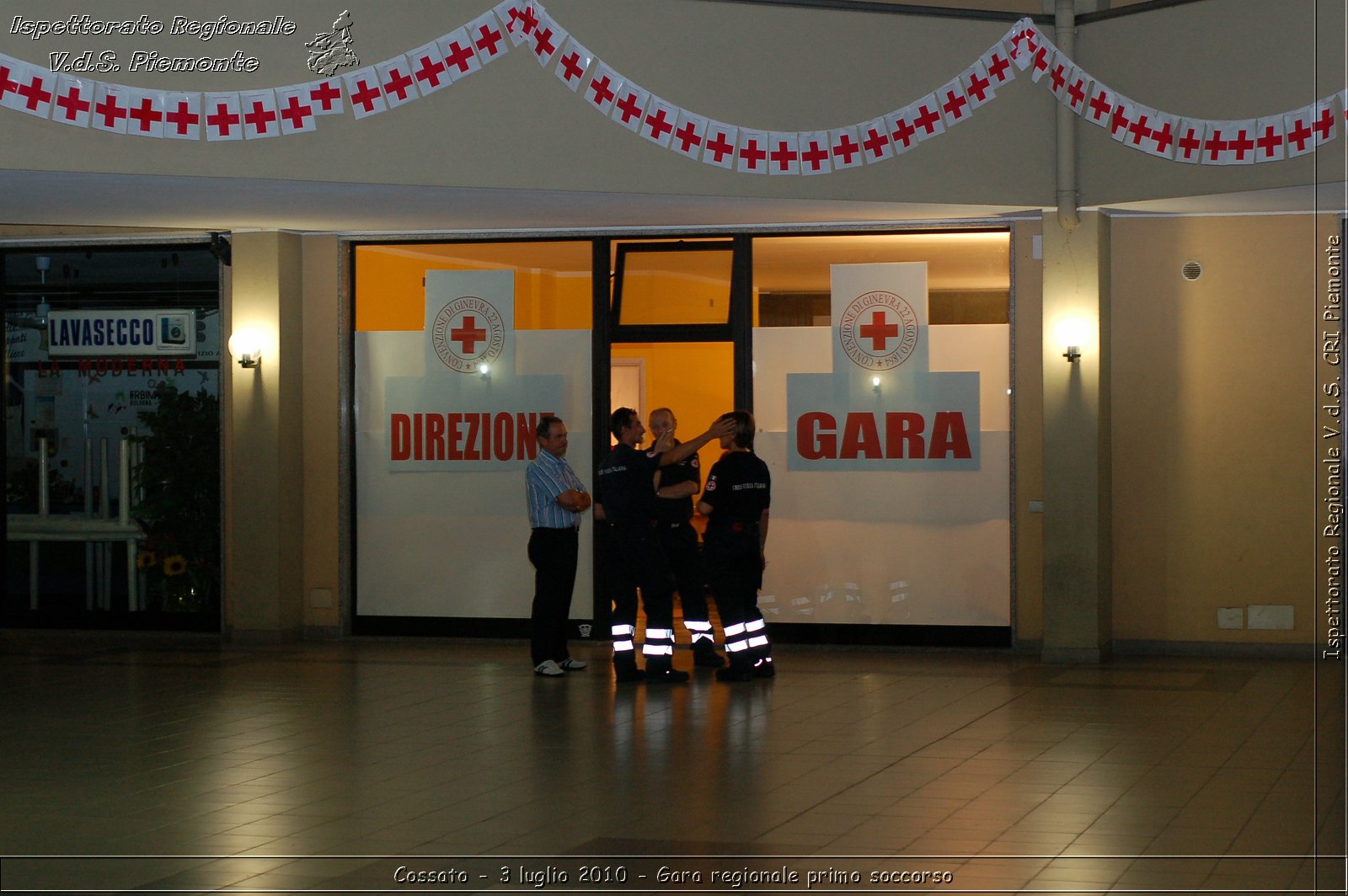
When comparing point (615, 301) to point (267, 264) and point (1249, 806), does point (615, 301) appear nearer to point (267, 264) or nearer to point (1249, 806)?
point (267, 264)

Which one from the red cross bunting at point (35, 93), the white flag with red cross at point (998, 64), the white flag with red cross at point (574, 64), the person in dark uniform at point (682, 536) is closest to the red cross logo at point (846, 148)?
the white flag with red cross at point (998, 64)

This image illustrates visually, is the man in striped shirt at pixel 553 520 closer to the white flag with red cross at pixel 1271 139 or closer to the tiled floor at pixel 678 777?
the tiled floor at pixel 678 777

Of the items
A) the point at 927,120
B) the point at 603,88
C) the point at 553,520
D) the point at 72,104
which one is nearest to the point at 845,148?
the point at 927,120

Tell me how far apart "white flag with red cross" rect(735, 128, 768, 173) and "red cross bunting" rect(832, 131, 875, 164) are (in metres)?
0.47

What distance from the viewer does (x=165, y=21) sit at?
931cm

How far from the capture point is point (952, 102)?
10.3 metres

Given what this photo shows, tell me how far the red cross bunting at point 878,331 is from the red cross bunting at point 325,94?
425 centimetres

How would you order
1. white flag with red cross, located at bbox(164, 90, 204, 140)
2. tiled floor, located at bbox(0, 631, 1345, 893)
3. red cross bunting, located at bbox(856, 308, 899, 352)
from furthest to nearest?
red cross bunting, located at bbox(856, 308, 899, 352) < white flag with red cross, located at bbox(164, 90, 204, 140) < tiled floor, located at bbox(0, 631, 1345, 893)

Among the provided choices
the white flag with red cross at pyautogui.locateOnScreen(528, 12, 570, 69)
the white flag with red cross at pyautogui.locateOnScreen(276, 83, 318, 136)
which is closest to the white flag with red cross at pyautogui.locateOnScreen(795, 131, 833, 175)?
the white flag with red cross at pyautogui.locateOnScreen(528, 12, 570, 69)

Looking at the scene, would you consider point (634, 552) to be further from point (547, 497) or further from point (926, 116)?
point (926, 116)

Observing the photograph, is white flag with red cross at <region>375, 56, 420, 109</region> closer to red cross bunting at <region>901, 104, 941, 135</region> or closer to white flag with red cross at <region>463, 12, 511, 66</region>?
white flag with red cross at <region>463, 12, 511, 66</region>

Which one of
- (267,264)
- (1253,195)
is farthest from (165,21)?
(1253,195)

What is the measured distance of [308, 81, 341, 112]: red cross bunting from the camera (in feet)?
31.3

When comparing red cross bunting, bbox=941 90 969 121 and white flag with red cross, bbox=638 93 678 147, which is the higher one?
red cross bunting, bbox=941 90 969 121
